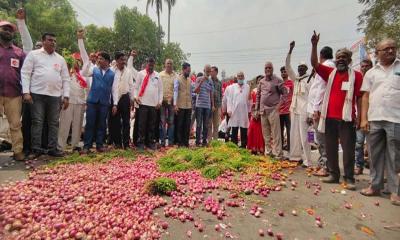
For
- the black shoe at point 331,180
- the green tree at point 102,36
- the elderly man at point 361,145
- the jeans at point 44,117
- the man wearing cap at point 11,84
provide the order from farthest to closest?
the green tree at point 102,36 → the elderly man at point 361,145 → the jeans at point 44,117 → the man wearing cap at point 11,84 → the black shoe at point 331,180

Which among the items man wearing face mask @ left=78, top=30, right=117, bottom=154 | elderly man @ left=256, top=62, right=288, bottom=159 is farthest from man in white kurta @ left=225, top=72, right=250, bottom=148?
man wearing face mask @ left=78, top=30, right=117, bottom=154

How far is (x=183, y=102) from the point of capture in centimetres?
919

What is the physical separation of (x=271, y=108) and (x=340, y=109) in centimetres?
233

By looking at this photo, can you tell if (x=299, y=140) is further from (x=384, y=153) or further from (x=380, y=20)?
(x=380, y=20)

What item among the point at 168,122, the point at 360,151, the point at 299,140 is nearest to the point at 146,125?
the point at 168,122

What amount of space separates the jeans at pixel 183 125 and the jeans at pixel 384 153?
499 cm

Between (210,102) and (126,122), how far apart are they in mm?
2658

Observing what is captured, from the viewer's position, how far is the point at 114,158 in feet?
22.6

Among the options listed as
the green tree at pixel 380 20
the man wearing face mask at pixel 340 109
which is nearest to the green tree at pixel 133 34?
the green tree at pixel 380 20

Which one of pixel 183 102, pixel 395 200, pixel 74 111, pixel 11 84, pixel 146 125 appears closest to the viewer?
pixel 395 200

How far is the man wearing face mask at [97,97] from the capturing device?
297 inches

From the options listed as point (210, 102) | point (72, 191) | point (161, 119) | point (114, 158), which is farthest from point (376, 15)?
point (72, 191)

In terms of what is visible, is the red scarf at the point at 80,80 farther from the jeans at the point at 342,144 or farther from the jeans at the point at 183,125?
the jeans at the point at 342,144

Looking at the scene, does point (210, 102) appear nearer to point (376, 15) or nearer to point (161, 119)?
point (161, 119)
